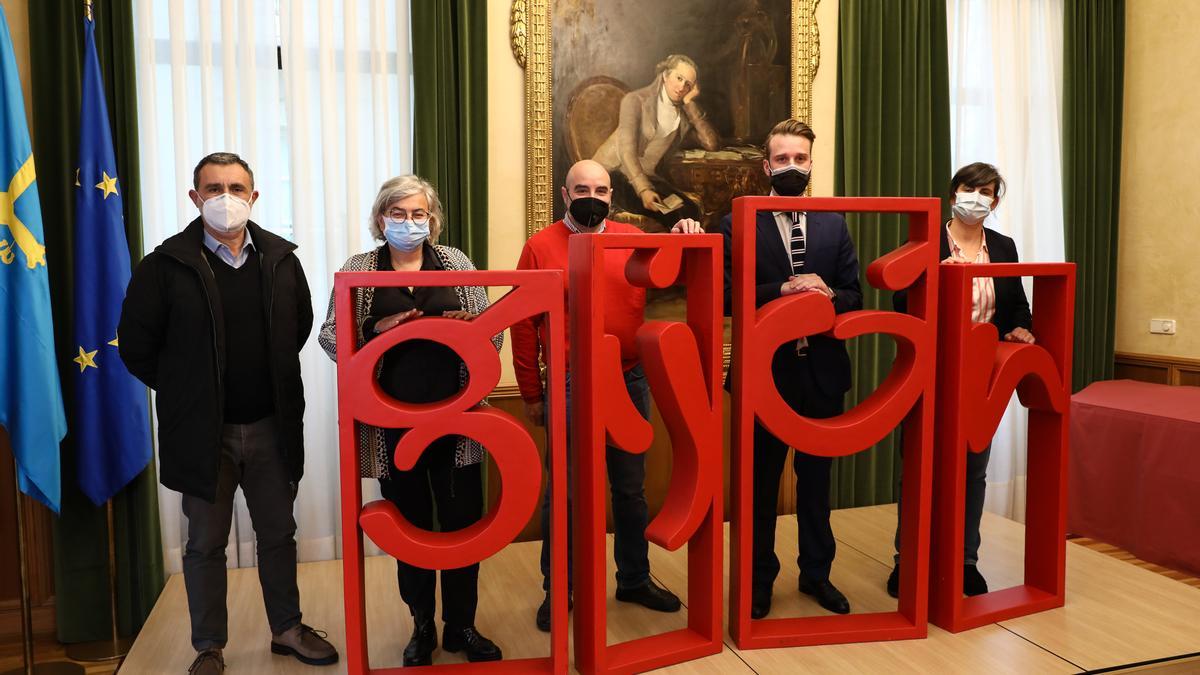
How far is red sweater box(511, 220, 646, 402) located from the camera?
2668mm

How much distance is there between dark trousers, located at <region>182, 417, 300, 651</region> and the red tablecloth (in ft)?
11.4

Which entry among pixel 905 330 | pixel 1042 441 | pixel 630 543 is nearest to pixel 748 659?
pixel 630 543

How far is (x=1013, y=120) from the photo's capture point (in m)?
4.45

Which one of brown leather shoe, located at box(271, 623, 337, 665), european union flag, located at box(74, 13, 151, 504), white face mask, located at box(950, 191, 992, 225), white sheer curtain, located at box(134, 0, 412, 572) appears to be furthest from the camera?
white sheer curtain, located at box(134, 0, 412, 572)

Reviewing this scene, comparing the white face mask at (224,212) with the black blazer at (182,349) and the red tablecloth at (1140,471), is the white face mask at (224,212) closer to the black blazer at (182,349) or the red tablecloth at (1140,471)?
the black blazer at (182,349)

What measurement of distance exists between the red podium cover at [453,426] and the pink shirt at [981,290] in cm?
140

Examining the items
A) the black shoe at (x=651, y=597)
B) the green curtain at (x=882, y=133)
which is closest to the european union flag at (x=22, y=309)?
the black shoe at (x=651, y=597)

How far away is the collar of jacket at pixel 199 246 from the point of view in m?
2.25

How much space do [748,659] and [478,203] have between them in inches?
82.9

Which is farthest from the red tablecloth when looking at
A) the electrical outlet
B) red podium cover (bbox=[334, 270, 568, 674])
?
red podium cover (bbox=[334, 270, 568, 674])

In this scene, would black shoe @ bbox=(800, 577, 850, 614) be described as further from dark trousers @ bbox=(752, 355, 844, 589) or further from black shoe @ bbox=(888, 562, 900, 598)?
black shoe @ bbox=(888, 562, 900, 598)

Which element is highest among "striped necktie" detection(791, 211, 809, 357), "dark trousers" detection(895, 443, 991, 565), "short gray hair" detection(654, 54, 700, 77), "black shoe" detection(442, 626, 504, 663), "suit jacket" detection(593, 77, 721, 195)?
"short gray hair" detection(654, 54, 700, 77)

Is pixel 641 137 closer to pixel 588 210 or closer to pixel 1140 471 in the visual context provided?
pixel 588 210

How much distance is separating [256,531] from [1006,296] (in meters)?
2.40
